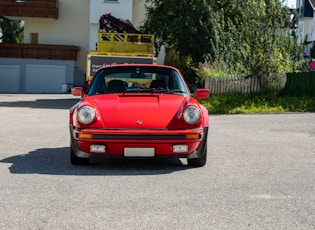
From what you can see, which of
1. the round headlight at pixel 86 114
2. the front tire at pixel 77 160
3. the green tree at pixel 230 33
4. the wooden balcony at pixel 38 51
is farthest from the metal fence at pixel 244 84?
the wooden balcony at pixel 38 51

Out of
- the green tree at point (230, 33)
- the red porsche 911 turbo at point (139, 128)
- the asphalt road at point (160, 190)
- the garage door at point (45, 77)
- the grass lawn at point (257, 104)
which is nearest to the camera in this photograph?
the asphalt road at point (160, 190)

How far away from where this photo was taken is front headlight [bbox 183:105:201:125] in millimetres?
8906

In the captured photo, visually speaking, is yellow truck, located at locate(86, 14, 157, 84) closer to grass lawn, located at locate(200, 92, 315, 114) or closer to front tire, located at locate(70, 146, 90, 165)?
grass lawn, located at locate(200, 92, 315, 114)

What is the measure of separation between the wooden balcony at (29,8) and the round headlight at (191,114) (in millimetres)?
41939

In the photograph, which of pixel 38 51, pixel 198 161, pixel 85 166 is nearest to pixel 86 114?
pixel 85 166

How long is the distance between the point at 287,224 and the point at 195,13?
2633cm

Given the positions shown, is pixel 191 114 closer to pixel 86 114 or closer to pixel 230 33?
pixel 86 114

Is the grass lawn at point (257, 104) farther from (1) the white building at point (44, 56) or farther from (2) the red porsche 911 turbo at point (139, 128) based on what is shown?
(1) the white building at point (44, 56)

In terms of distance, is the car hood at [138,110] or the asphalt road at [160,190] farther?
the car hood at [138,110]

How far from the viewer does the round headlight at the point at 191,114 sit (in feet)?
29.2

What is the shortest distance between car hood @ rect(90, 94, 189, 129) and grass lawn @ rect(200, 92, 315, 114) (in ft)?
45.4

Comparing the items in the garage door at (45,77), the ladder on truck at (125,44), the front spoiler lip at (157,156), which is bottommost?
the garage door at (45,77)

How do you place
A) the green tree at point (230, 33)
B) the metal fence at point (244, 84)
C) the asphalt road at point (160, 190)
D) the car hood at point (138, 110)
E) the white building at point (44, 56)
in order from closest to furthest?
1. the asphalt road at point (160, 190)
2. the car hood at point (138, 110)
3. the green tree at point (230, 33)
4. the metal fence at point (244, 84)
5. the white building at point (44, 56)

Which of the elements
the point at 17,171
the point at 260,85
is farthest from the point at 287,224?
the point at 260,85
